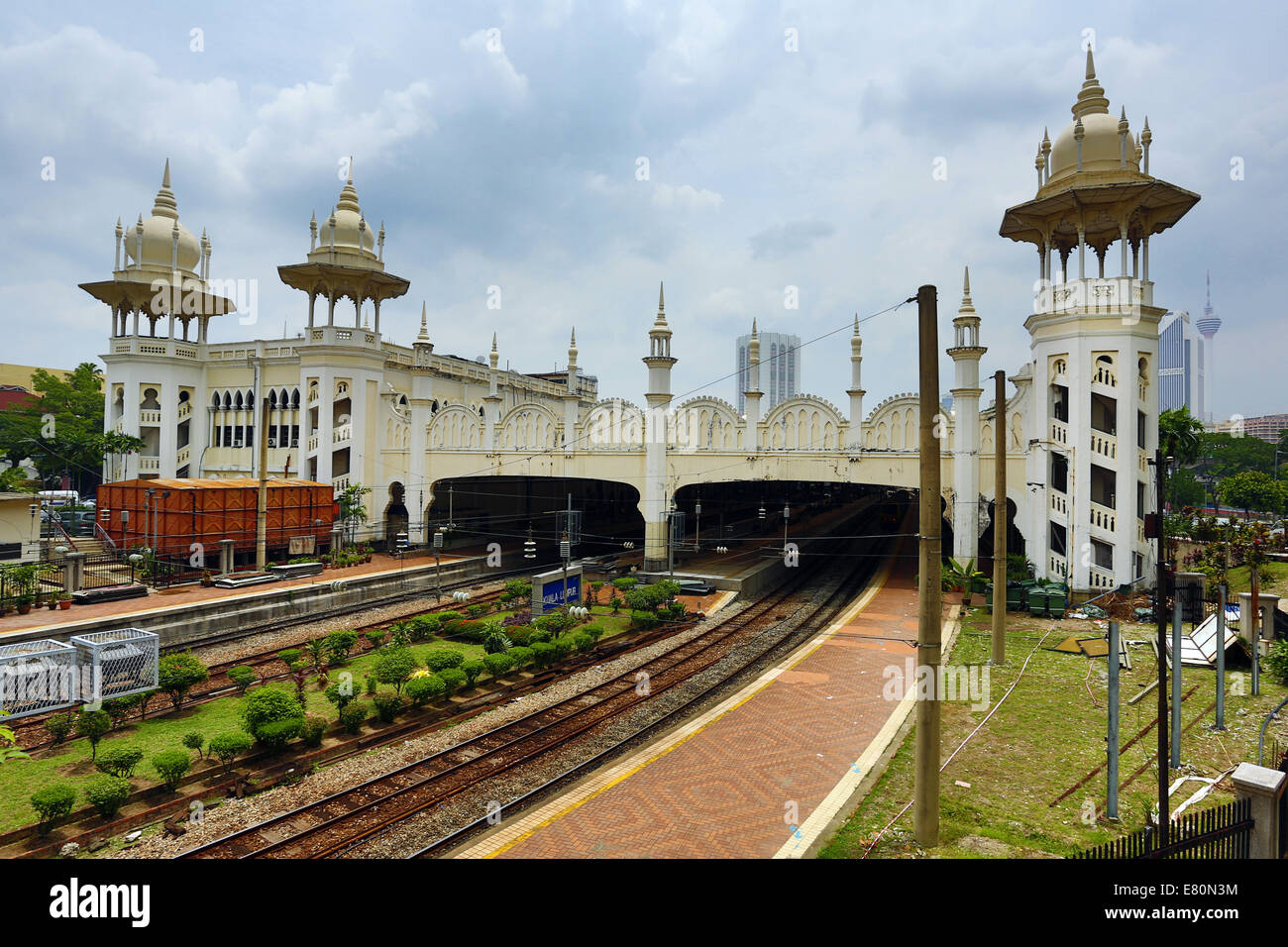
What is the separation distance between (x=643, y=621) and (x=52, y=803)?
1619 cm

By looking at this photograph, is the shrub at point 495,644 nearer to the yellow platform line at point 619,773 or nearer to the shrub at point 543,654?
the shrub at point 543,654

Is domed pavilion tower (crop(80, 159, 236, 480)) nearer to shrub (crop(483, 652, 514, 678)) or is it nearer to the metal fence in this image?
shrub (crop(483, 652, 514, 678))

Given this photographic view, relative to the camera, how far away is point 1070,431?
24594 mm

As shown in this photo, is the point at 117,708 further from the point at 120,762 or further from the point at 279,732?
the point at 279,732

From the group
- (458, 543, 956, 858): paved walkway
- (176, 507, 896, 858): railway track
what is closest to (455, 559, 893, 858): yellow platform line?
(458, 543, 956, 858): paved walkway

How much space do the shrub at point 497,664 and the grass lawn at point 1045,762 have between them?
976cm

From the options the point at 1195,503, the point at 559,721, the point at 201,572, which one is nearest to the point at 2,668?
the point at 559,721

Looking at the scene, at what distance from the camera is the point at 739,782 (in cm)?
1205

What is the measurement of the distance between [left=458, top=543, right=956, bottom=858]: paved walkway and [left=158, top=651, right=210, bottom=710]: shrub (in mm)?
10074

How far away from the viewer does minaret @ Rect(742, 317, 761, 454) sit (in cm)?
2800

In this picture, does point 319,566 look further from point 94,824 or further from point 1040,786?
point 1040,786

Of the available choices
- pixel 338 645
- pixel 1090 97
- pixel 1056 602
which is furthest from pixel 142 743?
pixel 1090 97

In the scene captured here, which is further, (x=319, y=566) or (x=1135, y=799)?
(x=319, y=566)

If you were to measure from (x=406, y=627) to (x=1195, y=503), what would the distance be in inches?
3163
